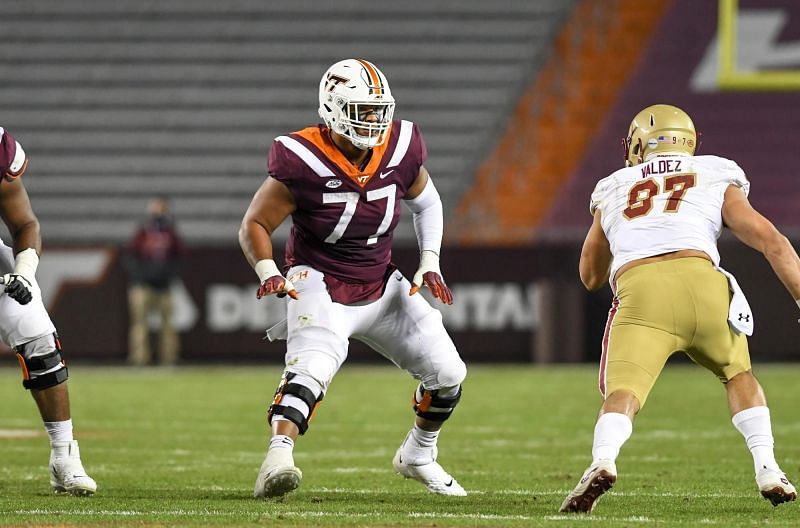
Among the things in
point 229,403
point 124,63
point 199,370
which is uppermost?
point 124,63

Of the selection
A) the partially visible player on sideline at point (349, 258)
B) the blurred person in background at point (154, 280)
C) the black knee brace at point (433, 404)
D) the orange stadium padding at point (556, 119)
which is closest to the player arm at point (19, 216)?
the partially visible player on sideline at point (349, 258)

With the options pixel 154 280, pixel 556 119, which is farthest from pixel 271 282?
pixel 556 119

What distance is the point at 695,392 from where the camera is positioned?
37.6ft

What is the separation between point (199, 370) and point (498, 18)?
6.48 metres

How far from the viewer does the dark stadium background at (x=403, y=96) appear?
698 inches

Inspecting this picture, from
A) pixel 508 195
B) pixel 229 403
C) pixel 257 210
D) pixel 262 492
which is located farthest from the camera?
pixel 508 195

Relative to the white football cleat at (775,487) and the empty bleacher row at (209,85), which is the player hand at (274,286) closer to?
the white football cleat at (775,487)

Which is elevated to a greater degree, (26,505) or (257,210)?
(257,210)

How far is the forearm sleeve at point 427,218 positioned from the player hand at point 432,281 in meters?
0.13

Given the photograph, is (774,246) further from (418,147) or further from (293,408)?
(293,408)

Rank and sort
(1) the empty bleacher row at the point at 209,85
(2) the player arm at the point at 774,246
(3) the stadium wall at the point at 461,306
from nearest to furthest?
(2) the player arm at the point at 774,246 < (3) the stadium wall at the point at 461,306 < (1) the empty bleacher row at the point at 209,85

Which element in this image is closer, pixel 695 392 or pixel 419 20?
pixel 695 392

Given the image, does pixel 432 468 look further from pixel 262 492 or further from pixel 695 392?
pixel 695 392

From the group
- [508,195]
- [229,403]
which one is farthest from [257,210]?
[508,195]
